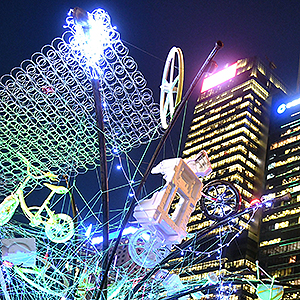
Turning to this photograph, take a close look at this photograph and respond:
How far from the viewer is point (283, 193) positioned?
255ft

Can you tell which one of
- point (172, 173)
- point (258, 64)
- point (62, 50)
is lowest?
point (172, 173)

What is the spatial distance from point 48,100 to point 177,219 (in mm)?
4140

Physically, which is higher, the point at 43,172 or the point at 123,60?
the point at 123,60

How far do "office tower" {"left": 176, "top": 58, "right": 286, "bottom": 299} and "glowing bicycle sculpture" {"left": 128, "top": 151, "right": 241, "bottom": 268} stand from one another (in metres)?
64.6

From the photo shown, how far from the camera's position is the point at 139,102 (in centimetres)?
1014

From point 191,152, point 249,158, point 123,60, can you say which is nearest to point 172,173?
point 123,60

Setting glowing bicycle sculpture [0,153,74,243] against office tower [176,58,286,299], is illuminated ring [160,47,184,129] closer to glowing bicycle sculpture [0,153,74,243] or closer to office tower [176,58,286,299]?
glowing bicycle sculpture [0,153,74,243]

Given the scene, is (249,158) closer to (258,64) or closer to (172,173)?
(258,64)

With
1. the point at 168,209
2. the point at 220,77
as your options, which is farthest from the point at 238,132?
the point at 168,209

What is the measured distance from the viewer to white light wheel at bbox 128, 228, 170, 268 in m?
10.0

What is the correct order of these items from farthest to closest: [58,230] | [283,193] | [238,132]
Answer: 1. [238,132]
2. [283,193]
3. [58,230]

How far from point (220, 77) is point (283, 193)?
45418 millimetres

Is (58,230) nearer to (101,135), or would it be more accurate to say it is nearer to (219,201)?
(101,135)

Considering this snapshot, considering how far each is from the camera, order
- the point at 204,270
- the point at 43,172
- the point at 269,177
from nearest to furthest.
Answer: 1. the point at 43,172
2. the point at 204,270
3. the point at 269,177
